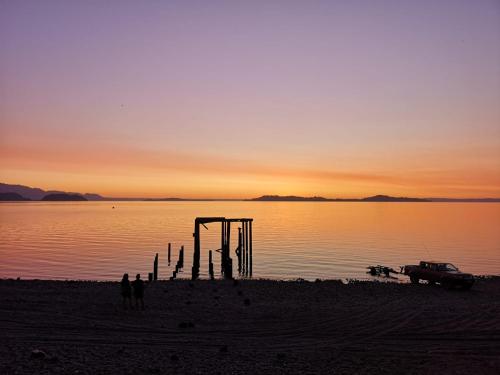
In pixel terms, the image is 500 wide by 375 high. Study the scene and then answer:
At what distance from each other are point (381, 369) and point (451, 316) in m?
9.22

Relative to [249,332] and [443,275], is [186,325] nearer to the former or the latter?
[249,332]

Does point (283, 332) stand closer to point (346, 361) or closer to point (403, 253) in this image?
point (346, 361)

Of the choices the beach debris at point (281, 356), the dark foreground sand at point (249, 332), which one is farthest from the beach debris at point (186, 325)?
the beach debris at point (281, 356)

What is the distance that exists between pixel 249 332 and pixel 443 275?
19038 millimetres

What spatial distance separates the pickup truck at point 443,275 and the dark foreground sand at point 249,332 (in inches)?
63.5

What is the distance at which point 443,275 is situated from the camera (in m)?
32.1

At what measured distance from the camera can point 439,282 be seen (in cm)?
3269

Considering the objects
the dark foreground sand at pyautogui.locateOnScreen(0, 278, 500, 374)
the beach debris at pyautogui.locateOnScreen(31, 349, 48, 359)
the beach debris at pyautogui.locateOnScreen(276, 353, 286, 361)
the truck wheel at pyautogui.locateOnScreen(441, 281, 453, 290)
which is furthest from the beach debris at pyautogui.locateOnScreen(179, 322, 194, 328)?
the truck wheel at pyautogui.locateOnScreen(441, 281, 453, 290)

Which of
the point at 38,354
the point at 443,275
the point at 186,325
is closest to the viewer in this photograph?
the point at 38,354

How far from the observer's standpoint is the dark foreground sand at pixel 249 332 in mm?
14070

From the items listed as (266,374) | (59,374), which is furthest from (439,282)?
(59,374)

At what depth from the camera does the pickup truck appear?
30875 mm

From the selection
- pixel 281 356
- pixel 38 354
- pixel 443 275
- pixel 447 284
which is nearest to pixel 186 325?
pixel 281 356

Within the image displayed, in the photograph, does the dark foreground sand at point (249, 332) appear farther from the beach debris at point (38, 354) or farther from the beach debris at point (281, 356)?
the beach debris at point (38, 354)
